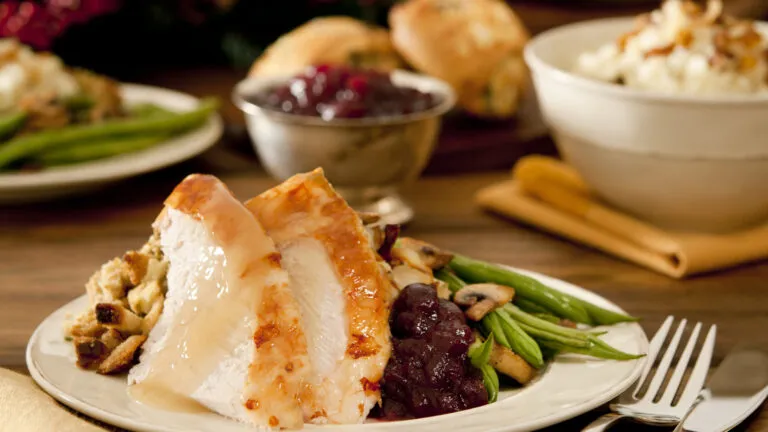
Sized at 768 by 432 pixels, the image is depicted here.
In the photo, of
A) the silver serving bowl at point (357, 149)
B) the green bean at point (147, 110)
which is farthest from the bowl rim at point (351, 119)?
the green bean at point (147, 110)

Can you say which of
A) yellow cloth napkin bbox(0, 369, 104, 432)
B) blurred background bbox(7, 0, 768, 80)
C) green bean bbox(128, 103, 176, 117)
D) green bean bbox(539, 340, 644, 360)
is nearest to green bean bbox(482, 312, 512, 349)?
green bean bbox(539, 340, 644, 360)

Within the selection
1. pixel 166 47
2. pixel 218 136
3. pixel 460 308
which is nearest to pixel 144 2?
pixel 166 47

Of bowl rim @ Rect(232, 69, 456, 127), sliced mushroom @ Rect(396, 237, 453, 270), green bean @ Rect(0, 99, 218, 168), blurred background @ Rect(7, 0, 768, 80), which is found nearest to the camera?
sliced mushroom @ Rect(396, 237, 453, 270)

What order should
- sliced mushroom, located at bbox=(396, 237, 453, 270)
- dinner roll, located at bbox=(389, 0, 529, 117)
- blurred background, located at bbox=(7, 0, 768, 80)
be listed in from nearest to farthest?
sliced mushroom, located at bbox=(396, 237, 453, 270) → dinner roll, located at bbox=(389, 0, 529, 117) → blurred background, located at bbox=(7, 0, 768, 80)

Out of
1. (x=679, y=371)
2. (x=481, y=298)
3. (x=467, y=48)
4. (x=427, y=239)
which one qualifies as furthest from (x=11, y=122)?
(x=679, y=371)

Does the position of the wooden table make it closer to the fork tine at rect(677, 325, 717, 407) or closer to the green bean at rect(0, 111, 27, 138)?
the fork tine at rect(677, 325, 717, 407)

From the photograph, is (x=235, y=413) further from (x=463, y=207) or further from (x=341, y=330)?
(x=463, y=207)
